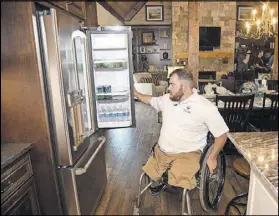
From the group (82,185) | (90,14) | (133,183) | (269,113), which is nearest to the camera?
(82,185)

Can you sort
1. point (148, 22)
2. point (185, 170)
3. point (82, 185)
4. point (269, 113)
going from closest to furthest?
point (82, 185) → point (185, 170) → point (269, 113) → point (148, 22)

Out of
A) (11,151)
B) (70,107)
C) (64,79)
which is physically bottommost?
(11,151)

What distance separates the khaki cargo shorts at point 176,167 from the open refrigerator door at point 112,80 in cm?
49

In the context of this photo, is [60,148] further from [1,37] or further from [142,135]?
[142,135]

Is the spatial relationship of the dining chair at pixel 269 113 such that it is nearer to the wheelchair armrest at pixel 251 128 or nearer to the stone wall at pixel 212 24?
the wheelchair armrest at pixel 251 128

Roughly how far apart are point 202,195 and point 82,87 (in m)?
0.88

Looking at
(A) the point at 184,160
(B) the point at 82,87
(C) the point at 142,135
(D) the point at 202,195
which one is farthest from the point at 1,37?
(C) the point at 142,135

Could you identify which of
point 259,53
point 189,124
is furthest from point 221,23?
point 189,124

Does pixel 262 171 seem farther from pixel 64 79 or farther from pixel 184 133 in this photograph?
pixel 64 79

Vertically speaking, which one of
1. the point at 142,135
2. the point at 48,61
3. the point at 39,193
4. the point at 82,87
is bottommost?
the point at 142,135

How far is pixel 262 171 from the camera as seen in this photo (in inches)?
33.9

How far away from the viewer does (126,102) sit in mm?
2139

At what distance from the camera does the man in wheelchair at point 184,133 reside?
130 centimetres

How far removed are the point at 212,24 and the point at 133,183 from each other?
16.1ft
